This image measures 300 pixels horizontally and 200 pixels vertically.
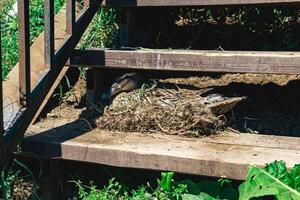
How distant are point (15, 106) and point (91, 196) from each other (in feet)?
1.78

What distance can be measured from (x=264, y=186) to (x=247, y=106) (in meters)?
1.00

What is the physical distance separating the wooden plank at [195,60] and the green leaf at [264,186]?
22.6 inches

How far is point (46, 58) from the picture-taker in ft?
9.14

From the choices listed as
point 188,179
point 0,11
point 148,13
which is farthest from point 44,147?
point 0,11

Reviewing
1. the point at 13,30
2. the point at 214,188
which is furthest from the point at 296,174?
the point at 13,30

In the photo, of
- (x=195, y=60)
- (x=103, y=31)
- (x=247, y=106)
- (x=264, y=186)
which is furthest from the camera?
(x=103, y=31)

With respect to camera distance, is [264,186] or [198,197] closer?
[264,186]

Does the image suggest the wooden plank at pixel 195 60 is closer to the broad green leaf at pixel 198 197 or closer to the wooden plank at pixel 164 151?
the wooden plank at pixel 164 151

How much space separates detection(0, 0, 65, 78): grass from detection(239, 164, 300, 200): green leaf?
1.76 m

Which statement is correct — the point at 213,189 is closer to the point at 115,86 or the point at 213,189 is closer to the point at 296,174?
the point at 296,174

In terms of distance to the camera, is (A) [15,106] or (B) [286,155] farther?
(A) [15,106]

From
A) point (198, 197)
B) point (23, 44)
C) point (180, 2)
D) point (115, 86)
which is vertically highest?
point (180, 2)

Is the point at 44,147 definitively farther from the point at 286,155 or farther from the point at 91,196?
the point at 286,155

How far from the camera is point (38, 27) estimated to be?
382 cm
